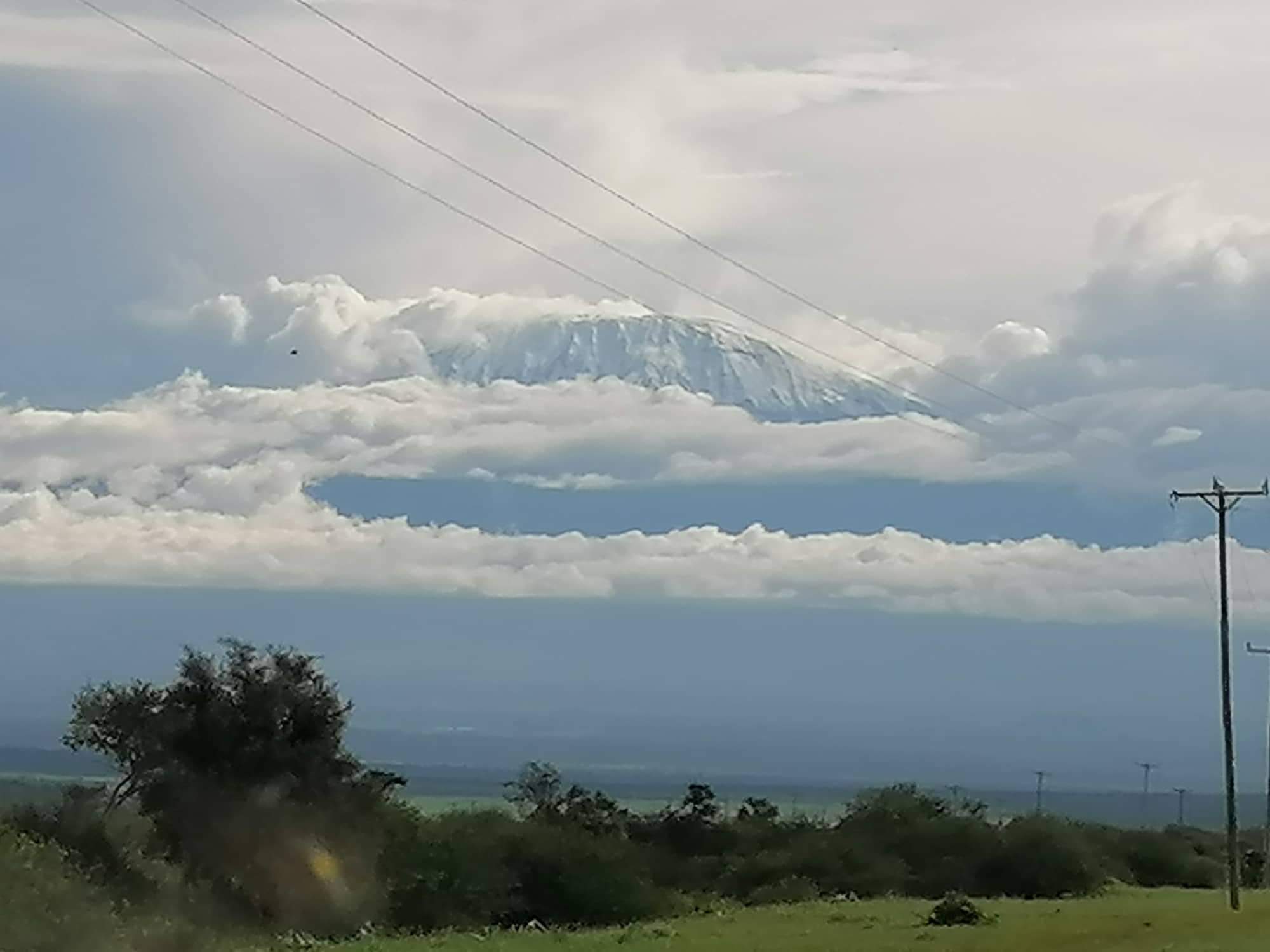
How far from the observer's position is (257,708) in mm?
70062

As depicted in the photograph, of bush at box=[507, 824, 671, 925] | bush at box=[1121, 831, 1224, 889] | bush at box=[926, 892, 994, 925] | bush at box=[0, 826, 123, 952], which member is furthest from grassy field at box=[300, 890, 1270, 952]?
bush at box=[1121, 831, 1224, 889]

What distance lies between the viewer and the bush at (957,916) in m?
60.5

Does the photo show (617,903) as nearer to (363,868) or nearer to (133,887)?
(363,868)

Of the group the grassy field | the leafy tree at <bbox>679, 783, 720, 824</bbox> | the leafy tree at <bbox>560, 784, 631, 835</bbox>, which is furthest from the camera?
the leafy tree at <bbox>679, 783, 720, 824</bbox>

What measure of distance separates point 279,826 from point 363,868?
14.8ft

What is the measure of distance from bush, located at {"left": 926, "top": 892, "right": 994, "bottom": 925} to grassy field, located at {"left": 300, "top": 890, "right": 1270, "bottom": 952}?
0.57 metres

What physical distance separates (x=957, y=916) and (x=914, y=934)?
5362 millimetres

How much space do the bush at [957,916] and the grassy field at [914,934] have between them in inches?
22.4

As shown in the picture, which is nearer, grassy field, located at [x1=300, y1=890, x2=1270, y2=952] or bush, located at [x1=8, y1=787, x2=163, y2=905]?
grassy field, located at [x1=300, y1=890, x2=1270, y2=952]

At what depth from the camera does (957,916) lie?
6134 centimetres

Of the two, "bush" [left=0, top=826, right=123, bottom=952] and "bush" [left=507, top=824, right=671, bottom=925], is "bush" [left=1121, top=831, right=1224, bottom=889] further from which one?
"bush" [left=0, top=826, right=123, bottom=952]

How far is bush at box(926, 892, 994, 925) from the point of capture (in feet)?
198

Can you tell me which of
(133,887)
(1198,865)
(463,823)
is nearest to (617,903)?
(463,823)

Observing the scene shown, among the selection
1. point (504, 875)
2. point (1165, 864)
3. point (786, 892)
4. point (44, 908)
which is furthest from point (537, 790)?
point (44, 908)
